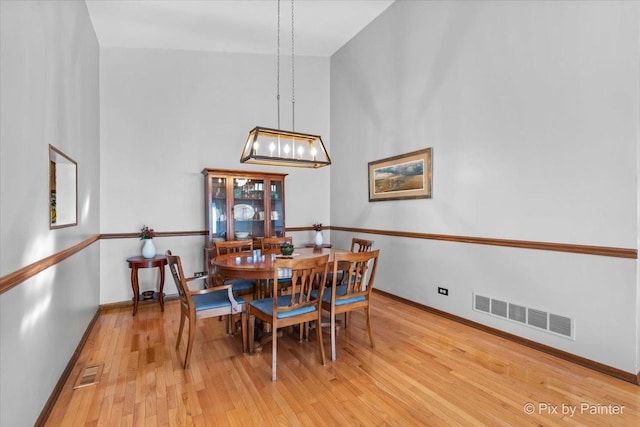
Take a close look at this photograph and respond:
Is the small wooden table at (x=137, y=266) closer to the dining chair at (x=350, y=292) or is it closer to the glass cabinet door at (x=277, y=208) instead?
the glass cabinet door at (x=277, y=208)

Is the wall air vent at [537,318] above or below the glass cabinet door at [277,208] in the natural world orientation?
below

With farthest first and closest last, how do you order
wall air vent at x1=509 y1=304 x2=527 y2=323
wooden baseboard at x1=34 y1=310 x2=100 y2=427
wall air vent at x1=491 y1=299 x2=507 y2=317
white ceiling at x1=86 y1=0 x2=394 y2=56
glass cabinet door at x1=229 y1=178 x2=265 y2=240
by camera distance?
glass cabinet door at x1=229 y1=178 x2=265 y2=240 → white ceiling at x1=86 y1=0 x2=394 y2=56 → wall air vent at x1=491 y1=299 x2=507 y2=317 → wall air vent at x1=509 y1=304 x2=527 y2=323 → wooden baseboard at x1=34 y1=310 x2=100 y2=427

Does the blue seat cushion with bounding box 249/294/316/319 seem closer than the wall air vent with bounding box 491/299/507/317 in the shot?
Yes

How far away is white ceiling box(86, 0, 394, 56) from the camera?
3.56 m

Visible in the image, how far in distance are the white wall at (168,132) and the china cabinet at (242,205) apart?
1.01 ft

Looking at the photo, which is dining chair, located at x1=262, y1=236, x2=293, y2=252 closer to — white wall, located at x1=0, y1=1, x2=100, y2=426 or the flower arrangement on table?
the flower arrangement on table

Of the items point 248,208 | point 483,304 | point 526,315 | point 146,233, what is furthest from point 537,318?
point 146,233

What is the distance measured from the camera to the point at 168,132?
4336 millimetres

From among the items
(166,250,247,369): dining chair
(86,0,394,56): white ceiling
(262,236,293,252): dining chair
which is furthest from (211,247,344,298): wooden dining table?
(86,0,394,56): white ceiling

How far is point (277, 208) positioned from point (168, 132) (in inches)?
71.4

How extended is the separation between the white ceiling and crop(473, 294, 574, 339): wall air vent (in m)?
3.81

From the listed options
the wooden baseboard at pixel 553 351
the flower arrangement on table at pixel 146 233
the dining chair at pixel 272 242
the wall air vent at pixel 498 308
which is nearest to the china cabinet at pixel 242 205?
the dining chair at pixel 272 242

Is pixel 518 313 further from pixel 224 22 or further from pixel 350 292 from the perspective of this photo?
pixel 224 22

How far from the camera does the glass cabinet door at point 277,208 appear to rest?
473cm
